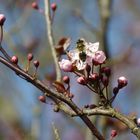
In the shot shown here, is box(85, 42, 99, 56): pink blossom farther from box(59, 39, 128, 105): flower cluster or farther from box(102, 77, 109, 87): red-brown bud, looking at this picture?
box(102, 77, 109, 87): red-brown bud

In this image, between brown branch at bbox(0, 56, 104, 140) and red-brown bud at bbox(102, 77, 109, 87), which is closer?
brown branch at bbox(0, 56, 104, 140)

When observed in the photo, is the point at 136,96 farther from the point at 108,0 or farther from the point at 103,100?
the point at 103,100

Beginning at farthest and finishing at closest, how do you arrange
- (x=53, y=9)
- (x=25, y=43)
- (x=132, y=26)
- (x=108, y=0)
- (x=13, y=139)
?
1. (x=132, y=26)
2. (x=13, y=139)
3. (x=25, y=43)
4. (x=108, y=0)
5. (x=53, y=9)

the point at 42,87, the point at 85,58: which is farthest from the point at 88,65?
the point at 42,87

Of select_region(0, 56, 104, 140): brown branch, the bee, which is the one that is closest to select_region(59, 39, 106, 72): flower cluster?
the bee

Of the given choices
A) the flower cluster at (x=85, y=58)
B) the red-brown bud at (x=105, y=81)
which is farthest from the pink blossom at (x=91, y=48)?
the red-brown bud at (x=105, y=81)

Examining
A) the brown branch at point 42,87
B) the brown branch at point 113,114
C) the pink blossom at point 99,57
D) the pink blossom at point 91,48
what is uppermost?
the pink blossom at point 91,48

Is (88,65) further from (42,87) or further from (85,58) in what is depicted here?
(42,87)

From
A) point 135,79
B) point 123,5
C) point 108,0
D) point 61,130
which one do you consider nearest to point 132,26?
point 123,5

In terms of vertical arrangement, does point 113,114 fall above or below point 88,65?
below

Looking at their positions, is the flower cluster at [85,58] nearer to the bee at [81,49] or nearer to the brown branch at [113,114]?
the bee at [81,49]

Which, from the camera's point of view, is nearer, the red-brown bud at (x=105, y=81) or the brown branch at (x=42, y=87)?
the brown branch at (x=42, y=87)
